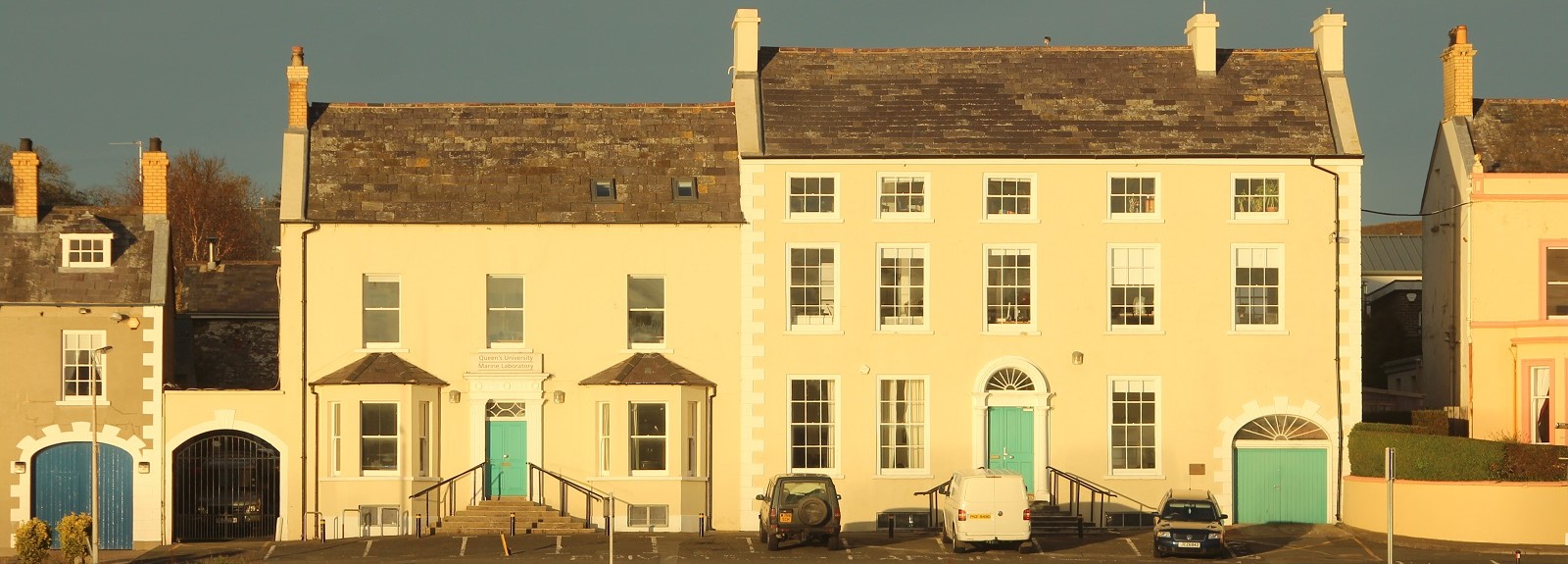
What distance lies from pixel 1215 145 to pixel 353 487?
19.5 meters

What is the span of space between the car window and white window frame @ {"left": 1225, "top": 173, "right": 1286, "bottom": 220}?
777 centimetres

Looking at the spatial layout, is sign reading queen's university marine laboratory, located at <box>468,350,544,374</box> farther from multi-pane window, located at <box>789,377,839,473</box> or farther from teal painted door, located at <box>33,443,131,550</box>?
teal painted door, located at <box>33,443,131,550</box>

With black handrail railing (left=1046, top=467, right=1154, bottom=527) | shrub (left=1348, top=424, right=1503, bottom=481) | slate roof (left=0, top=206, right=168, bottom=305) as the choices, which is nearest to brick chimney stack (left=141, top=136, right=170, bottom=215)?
slate roof (left=0, top=206, right=168, bottom=305)

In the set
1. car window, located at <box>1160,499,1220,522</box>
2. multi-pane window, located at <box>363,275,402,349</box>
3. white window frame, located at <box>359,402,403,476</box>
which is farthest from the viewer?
multi-pane window, located at <box>363,275,402,349</box>

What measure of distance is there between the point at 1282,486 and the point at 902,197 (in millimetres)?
10088

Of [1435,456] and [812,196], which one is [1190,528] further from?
[812,196]

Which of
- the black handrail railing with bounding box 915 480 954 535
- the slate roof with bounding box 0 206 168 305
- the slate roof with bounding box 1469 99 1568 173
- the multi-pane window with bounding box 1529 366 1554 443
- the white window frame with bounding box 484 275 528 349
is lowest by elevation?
the black handrail railing with bounding box 915 480 954 535

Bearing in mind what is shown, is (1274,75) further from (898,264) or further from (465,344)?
(465,344)

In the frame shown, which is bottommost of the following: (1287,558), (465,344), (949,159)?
(1287,558)

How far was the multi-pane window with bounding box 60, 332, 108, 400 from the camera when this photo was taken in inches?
1513

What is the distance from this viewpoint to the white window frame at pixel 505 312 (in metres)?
39.0

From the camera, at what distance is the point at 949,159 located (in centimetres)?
3912

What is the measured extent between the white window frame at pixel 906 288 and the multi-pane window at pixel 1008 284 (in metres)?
1.27

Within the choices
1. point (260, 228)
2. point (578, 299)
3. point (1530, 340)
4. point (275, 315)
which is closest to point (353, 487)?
point (578, 299)
